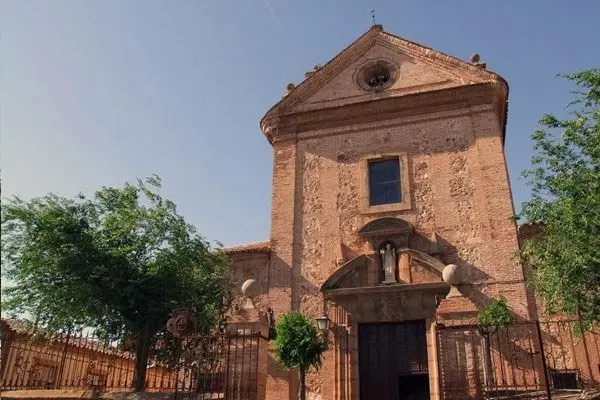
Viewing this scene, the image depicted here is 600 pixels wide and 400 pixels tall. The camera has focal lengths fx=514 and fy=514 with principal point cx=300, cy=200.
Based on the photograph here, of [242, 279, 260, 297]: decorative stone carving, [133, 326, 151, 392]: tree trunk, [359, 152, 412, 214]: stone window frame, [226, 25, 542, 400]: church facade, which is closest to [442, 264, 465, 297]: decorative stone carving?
[226, 25, 542, 400]: church facade

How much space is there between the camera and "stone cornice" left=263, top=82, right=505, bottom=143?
15078 millimetres

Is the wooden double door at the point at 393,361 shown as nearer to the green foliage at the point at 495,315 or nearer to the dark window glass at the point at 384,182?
the green foliage at the point at 495,315

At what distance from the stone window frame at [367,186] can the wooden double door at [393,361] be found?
322 cm

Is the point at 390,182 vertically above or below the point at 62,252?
above

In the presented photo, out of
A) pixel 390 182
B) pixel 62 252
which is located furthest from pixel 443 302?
pixel 62 252

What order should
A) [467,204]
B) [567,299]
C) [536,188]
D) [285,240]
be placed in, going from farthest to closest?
[285,240] < [467,204] < [536,188] < [567,299]

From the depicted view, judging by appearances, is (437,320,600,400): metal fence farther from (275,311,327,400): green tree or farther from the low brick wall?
the low brick wall

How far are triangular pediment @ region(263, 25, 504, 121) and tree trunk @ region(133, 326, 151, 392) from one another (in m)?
8.46

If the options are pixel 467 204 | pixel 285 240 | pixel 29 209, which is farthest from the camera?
pixel 285 240

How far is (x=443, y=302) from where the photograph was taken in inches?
469

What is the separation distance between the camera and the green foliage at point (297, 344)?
36.0 feet

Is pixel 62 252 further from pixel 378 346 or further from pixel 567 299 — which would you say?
pixel 567 299

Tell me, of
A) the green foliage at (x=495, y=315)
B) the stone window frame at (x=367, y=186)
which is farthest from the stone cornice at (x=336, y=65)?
the green foliage at (x=495, y=315)

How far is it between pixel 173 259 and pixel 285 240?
3.66m
